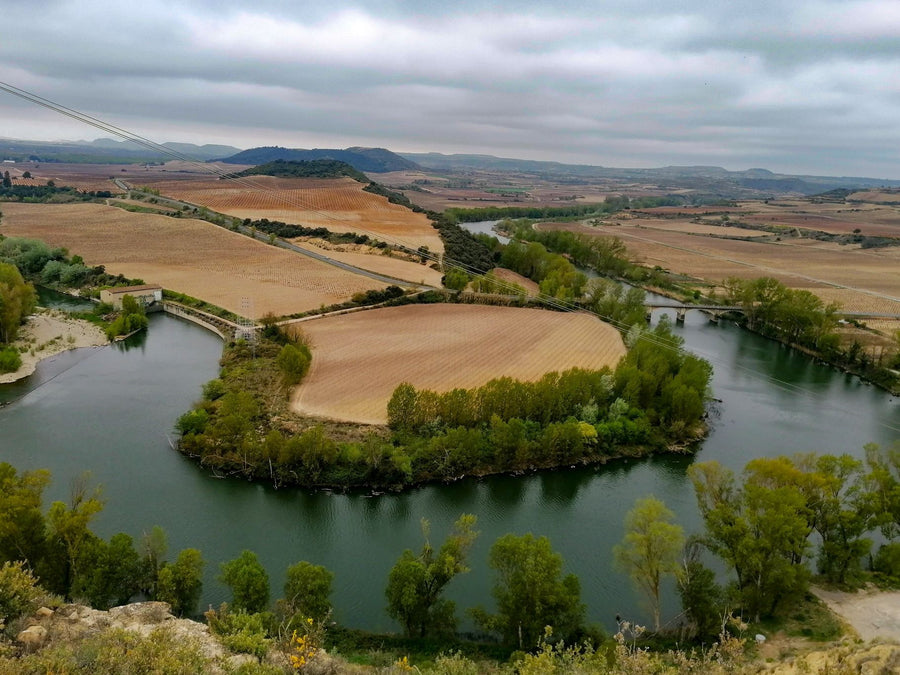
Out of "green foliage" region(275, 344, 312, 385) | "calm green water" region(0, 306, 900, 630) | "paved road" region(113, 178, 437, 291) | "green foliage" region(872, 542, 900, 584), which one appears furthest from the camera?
"paved road" region(113, 178, 437, 291)

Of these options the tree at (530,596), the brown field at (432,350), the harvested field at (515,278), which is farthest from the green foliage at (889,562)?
the harvested field at (515,278)

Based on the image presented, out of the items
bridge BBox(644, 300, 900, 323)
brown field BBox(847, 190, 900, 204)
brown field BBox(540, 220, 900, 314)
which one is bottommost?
bridge BBox(644, 300, 900, 323)

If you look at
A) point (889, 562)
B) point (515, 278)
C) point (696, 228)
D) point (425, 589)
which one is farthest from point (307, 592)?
point (696, 228)

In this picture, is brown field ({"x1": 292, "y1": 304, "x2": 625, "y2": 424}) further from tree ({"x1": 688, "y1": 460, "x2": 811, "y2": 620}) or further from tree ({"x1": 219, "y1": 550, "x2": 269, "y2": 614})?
tree ({"x1": 688, "y1": 460, "x2": 811, "y2": 620})

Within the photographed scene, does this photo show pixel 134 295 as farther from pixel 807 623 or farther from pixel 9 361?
pixel 807 623

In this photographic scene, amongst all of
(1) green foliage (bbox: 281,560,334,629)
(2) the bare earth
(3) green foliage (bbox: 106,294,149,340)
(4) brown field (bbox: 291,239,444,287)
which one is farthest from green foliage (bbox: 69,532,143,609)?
(4) brown field (bbox: 291,239,444,287)
